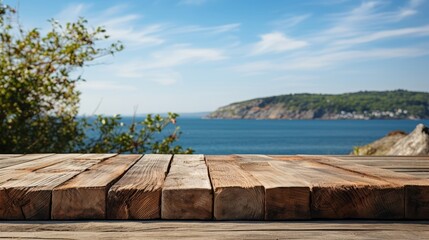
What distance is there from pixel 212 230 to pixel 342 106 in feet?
544

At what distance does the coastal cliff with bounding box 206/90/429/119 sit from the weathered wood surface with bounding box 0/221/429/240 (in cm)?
14570

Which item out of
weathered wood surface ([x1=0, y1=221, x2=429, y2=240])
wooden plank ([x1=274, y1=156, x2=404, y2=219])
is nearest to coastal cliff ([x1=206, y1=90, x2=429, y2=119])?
wooden plank ([x1=274, y1=156, x2=404, y2=219])

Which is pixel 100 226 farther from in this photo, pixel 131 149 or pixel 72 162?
pixel 131 149

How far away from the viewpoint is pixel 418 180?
1.97m

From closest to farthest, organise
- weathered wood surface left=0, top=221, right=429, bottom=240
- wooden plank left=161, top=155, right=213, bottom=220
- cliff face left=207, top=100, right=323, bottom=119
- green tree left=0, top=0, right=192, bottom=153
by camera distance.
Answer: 1. weathered wood surface left=0, top=221, right=429, bottom=240
2. wooden plank left=161, top=155, right=213, bottom=220
3. green tree left=0, top=0, right=192, bottom=153
4. cliff face left=207, top=100, right=323, bottom=119

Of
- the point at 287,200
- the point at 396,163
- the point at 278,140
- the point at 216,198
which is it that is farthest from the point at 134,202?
the point at 278,140

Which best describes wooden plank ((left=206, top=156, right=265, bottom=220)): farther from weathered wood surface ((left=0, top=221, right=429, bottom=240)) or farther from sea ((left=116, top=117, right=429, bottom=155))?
sea ((left=116, top=117, right=429, bottom=155))

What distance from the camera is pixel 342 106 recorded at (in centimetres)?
16112

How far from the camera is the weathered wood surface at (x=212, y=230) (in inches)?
63.4

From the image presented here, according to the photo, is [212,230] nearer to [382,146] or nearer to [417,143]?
[417,143]

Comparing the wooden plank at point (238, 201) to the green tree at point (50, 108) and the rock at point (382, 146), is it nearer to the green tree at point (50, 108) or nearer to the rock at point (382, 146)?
the green tree at point (50, 108)

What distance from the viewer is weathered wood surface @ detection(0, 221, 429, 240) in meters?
1.61

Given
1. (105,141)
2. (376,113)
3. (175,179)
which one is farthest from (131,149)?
(376,113)

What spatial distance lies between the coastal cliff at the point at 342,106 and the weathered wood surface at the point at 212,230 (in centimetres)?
14570
